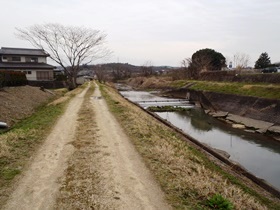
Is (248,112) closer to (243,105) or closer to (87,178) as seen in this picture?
(243,105)

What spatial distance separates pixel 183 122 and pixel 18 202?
17.0 metres

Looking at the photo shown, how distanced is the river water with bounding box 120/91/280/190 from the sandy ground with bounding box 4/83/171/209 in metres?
5.32

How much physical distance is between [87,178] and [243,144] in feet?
35.1

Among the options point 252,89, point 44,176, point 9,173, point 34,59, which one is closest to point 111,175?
point 44,176

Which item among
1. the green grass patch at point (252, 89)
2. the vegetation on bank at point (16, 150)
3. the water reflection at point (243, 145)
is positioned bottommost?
the water reflection at point (243, 145)

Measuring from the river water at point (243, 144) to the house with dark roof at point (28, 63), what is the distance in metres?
25.0

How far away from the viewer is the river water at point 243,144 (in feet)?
32.7

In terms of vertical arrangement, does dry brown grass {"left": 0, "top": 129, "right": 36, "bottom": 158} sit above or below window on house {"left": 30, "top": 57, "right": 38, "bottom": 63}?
below

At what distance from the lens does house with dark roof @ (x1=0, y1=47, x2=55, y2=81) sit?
1450 inches

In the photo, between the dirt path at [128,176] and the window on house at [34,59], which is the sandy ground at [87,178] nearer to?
the dirt path at [128,176]

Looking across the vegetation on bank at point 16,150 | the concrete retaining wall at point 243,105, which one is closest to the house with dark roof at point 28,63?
the concrete retaining wall at point 243,105

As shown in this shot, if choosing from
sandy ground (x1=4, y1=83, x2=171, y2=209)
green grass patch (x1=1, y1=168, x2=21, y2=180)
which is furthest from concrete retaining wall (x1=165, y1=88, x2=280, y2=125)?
green grass patch (x1=1, y1=168, x2=21, y2=180)

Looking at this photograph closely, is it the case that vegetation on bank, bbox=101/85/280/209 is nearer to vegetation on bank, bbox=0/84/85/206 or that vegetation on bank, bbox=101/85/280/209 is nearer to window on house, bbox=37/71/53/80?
vegetation on bank, bbox=0/84/85/206

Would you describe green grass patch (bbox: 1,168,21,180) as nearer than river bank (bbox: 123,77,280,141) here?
Yes
